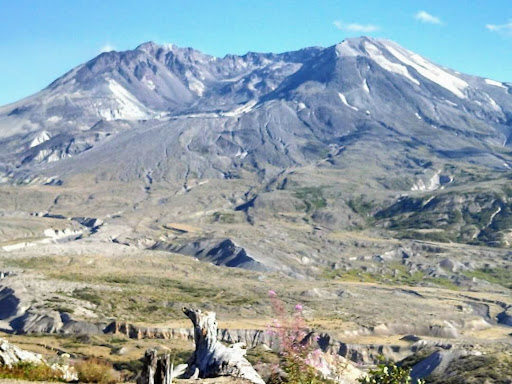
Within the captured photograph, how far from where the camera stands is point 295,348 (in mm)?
13109

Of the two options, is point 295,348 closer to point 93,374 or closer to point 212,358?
point 212,358

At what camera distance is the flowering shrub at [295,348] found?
41.1 feet

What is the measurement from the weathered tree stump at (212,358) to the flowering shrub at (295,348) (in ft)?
14.5

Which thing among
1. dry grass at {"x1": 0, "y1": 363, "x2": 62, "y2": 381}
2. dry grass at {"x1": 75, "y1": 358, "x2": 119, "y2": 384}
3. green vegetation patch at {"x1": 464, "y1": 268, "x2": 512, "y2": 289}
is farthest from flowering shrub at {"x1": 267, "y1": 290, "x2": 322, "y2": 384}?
green vegetation patch at {"x1": 464, "y1": 268, "x2": 512, "y2": 289}

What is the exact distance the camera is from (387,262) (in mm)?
146500

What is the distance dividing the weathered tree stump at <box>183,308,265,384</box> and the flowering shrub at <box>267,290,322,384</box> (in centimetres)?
443

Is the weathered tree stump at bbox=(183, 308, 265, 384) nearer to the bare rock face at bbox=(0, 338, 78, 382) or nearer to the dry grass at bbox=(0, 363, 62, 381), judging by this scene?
the bare rock face at bbox=(0, 338, 78, 382)

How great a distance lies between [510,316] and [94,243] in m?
86.4

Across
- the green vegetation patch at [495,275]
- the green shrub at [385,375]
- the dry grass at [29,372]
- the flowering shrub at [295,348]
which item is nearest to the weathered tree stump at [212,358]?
the dry grass at [29,372]

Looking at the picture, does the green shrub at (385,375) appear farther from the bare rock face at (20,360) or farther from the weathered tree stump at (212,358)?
the bare rock face at (20,360)

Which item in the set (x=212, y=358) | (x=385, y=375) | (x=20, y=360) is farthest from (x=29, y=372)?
(x=385, y=375)

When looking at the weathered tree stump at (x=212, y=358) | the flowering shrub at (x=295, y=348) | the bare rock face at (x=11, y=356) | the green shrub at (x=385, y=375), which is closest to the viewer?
the flowering shrub at (x=295, y=348)

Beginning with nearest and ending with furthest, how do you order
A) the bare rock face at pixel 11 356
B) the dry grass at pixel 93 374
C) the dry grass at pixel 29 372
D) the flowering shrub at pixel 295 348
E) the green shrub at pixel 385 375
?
1. the flowering shrub at pixel 295 348
2. the green shrub at pixel 385 375
3. the dry grass at pixel 29 372
4. the bare rock face at pixel 11 356
5. the dry grass at pixel 93 374

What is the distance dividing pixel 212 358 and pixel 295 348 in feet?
21.2
